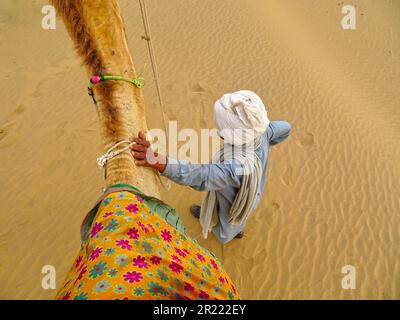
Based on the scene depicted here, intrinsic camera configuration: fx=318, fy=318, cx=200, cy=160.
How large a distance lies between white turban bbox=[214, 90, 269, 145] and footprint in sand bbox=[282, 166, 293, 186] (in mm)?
2877

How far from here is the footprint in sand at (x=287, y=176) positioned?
4961 millimetres

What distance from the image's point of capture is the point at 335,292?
12.5 feet

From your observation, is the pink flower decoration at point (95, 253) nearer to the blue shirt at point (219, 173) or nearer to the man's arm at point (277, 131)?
the blue shirt at point (219, 173)

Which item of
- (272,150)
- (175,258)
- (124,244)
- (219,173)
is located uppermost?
(272,150)

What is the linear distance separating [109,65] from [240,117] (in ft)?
2.99

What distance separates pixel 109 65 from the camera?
172 centimetres

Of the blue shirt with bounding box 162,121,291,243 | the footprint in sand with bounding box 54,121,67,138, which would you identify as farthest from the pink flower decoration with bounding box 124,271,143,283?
the footprint in sand with bounding box 54,121,67,138

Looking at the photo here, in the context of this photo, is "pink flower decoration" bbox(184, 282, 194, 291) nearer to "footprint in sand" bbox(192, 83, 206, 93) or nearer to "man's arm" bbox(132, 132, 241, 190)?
"man's arm" bbox(132, 132, 241, 190)

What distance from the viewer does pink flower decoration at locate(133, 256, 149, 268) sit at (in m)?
1.30

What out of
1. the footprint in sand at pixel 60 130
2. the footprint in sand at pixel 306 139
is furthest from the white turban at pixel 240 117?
the footprint in sand at pixel 60 130

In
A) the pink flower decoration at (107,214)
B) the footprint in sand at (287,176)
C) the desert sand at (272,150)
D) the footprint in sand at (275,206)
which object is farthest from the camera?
the footprint in sand at (287,176)

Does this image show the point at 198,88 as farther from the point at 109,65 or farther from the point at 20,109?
the point at 109,65

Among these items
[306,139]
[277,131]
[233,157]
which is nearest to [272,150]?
[306,139]

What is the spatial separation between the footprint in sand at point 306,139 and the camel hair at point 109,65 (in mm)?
4394
